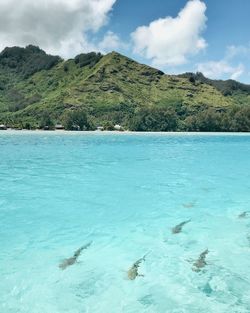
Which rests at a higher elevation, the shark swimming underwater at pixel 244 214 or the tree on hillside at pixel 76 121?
the tree on hillside at pixel 76 121

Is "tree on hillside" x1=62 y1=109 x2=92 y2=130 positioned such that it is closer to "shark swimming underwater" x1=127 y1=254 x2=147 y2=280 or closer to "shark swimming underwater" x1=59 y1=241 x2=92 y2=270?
"shark swimming underwater" x1=59 y1=241 x2=92 y2=270

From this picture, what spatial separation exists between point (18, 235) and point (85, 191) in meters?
12.2

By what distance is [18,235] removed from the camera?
18219 mm

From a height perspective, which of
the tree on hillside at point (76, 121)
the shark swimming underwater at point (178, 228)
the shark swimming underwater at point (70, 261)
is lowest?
the shark swimming underwater at point (178, 228)

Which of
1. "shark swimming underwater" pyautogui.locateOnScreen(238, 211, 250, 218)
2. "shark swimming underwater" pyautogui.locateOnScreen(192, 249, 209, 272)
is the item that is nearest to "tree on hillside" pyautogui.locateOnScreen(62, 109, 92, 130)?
"shark swimming underwater" pyautogui.locateOnScreen(238, 211, 250, 218)

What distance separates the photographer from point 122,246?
16.7 meters

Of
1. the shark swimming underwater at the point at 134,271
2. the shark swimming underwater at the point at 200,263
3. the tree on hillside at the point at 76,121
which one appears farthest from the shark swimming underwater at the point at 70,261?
the tree on hillside at the point at 76,121

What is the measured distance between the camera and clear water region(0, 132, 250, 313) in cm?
1166

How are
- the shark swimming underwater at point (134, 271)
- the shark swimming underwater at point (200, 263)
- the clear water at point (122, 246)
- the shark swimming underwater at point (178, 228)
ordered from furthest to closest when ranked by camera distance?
1. the shark swimming underwater at point (178, 228)
2. the shark swimming underwater at point (200, 263)
3. the shark swimming underwater at point (134, 271)
4. the clear water at point (122, 246)

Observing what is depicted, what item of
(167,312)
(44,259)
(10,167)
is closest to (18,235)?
(44,259)

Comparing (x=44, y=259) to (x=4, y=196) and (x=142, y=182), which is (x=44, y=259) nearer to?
(x=4, y=196)

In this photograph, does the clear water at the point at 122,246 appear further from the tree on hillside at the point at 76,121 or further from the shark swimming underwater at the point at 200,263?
the tree on hillside at the point at 76,121

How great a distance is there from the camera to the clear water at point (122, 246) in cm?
1166

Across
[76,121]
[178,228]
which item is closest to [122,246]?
[178,228]
